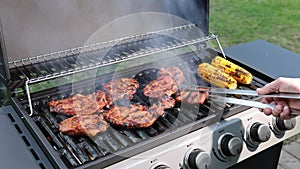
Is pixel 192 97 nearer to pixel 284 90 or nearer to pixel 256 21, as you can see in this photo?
pixel 284 90

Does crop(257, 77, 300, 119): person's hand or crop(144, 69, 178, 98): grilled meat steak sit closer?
crop(257, 77, 300, 119): person's hand

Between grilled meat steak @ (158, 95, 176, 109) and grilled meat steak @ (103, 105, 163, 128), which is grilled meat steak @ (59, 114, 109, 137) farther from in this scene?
grilled meat steak @ (158, 95, 176, 109)

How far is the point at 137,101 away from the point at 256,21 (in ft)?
14.1

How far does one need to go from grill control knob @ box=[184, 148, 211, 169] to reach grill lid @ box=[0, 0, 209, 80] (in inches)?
33.0

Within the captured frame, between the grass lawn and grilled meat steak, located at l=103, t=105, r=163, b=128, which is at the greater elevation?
grilled meat steak, located at l=103, t=105, r=163, b=128

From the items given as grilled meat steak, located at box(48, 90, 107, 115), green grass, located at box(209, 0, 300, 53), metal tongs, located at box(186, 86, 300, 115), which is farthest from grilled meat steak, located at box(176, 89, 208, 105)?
green grass, located at box(209, 0, 300, 53)

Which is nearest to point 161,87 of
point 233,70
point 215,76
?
point 215,76

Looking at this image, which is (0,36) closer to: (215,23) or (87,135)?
(87,135)

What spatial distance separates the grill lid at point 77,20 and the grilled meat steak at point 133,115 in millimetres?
482

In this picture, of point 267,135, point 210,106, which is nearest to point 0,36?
point 210,106

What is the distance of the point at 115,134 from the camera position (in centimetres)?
152

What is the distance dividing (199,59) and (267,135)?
58cm

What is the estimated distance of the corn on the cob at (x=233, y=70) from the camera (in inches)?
71.7

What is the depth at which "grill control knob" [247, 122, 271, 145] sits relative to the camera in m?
1.65
